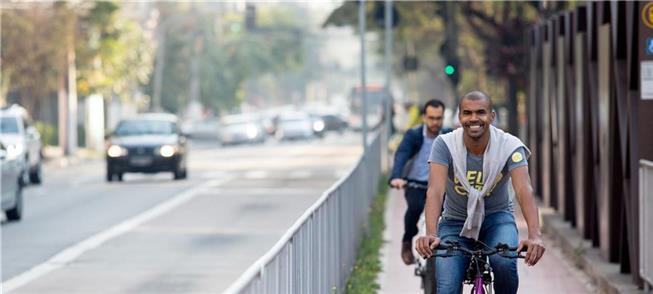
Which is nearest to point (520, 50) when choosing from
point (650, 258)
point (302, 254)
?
point (650, 258)

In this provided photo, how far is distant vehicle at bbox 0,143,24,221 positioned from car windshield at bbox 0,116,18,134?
9.76 meters

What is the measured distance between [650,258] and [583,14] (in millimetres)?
7036

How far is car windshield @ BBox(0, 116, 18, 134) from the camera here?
35.7m

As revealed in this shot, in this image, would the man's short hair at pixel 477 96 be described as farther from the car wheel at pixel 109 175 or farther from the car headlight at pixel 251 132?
the car headlight at pixel 251 132

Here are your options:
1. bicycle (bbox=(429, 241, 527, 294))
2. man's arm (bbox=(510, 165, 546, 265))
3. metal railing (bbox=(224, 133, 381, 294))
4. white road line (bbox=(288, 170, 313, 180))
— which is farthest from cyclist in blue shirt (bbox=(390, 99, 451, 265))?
white road line (bbox=(288, 170, 313, 180))

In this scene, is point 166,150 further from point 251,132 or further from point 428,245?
point 251,132

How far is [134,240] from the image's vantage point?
2194cm

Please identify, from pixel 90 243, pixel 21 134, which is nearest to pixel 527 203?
pixel 90 243

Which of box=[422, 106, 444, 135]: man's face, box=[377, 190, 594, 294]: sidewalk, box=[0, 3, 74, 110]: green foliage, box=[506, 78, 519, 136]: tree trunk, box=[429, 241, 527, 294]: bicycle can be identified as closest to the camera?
box=[429, 241, 527, 294]: bicycle

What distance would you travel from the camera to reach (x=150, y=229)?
78.7ft

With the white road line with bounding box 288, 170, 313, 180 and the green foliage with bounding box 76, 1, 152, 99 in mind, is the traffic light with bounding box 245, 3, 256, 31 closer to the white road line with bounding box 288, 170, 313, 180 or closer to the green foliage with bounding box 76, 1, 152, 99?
the green foliage with bounding box 76, 1, 152, 99

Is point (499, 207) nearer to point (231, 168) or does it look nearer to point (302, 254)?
point (302, 254)

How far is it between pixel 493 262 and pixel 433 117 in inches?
194

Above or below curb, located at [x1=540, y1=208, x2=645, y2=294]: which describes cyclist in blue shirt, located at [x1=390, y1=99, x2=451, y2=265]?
above
